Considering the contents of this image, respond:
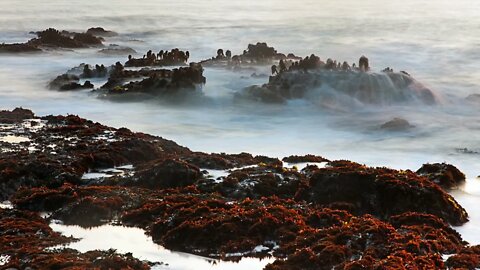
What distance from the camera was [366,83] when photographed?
55.6 metres

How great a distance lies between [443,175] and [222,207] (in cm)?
1049

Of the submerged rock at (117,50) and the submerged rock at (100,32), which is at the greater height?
the submerged rock at (100,32)

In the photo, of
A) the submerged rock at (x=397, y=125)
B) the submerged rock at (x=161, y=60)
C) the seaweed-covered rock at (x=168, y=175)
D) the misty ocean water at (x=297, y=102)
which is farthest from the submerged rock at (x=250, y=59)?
the seaweed-covered rock at (x=168, y=175)

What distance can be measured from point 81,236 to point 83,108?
36356 mm

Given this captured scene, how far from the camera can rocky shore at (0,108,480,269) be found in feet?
43.2

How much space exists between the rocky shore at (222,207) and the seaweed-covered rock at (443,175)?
0.05 metres

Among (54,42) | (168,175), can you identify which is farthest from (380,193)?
(54,42)

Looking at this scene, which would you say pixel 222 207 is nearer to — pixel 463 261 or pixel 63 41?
pixel 463 261

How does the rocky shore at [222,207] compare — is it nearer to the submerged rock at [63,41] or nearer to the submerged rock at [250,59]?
the submerged rock at [250,59]

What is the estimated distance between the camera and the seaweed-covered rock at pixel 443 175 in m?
Answer: 22.6

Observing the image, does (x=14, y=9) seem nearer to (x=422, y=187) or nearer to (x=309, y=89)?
(x=309, y=89)

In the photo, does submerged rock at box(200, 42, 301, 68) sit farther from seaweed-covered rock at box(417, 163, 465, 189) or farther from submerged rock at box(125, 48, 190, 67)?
seaweed-covered rock at box(417, 163, 465, 189)

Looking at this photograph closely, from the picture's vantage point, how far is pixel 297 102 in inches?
2136

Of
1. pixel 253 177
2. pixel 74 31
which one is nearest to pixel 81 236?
pixel 253 177
